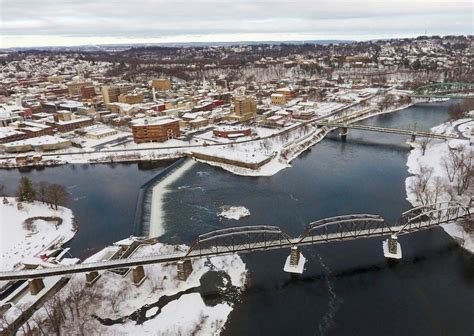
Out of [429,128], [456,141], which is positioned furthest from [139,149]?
[429,128]

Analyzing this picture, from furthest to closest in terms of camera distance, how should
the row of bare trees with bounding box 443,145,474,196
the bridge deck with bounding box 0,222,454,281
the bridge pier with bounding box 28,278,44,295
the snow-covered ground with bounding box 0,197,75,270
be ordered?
the row of bare trees with bounding box 443,145,474,196 < the snow-covered ground with bounding box 0,197,75,270 < the bridge pier with bounding box 28,278,44,295 < the bridge deck with bounding box 0,222,454,281

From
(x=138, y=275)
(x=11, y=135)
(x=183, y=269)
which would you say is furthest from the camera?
(x=11, y=135)

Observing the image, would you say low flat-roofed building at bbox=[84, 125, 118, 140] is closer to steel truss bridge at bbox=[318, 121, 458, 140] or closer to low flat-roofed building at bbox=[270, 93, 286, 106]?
steel truss bridge at bbox=[318, 121, 458, 140]

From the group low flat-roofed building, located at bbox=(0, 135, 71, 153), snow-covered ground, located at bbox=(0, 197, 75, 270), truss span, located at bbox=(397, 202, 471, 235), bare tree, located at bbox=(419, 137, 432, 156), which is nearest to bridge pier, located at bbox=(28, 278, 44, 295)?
snow-covered ground, located at bbox=(0, 197, 75, 270)

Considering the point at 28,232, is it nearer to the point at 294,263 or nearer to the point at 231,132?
the point at 294,263

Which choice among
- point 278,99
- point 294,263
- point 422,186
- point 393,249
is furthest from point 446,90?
point 294,263

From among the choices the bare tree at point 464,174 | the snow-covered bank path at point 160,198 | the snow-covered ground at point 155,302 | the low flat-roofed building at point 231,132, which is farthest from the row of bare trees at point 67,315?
the low flat-roofed building at point 231,132
